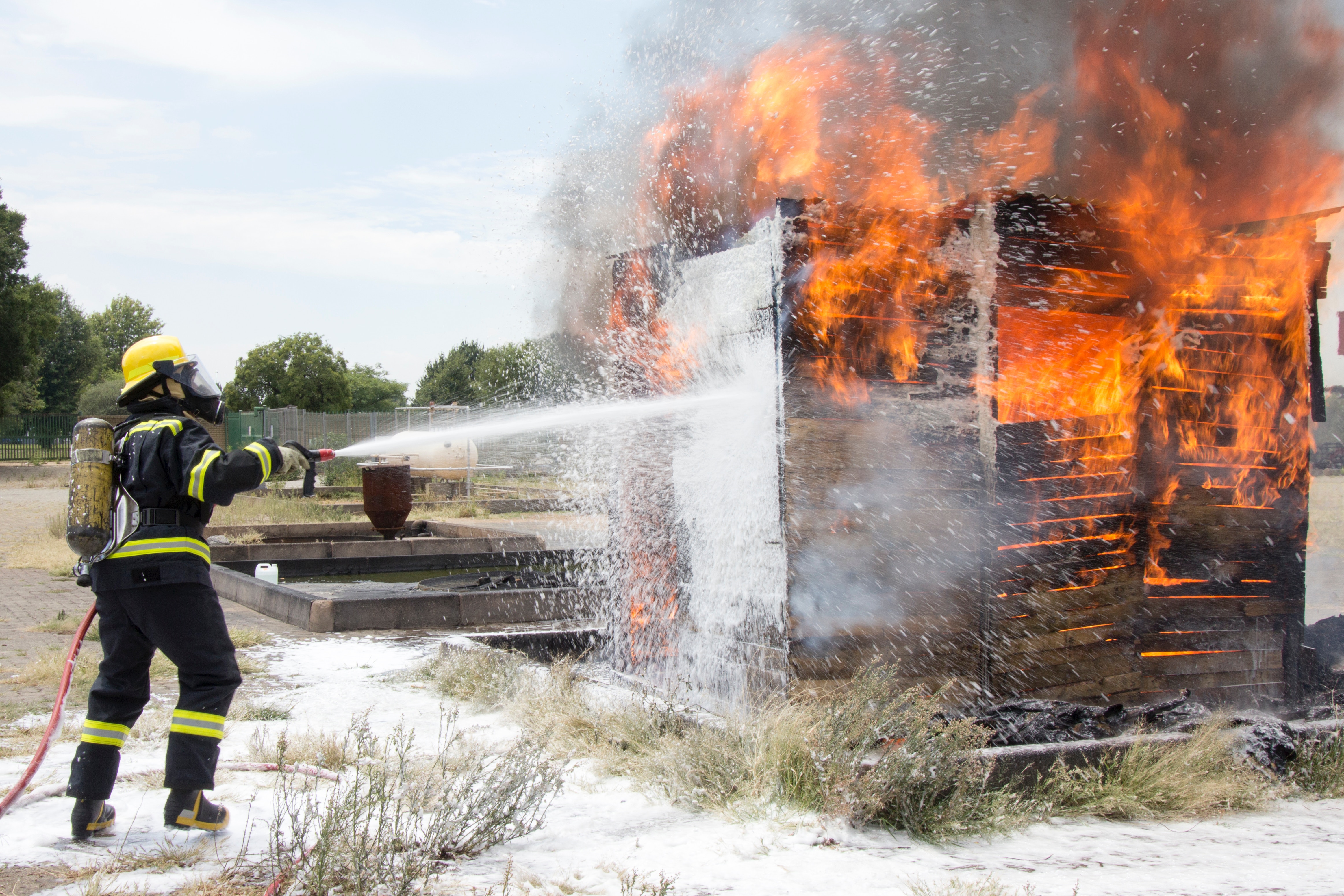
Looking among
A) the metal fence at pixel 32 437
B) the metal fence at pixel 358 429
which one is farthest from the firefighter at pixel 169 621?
the metal fence at pixel 32 437

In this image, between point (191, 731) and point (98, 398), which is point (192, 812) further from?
point (98, 398)

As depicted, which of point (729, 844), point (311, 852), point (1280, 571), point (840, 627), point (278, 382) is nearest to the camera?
point (311, 852)

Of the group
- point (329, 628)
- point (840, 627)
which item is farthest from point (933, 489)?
point (329, 628)

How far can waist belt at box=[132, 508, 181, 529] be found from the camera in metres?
3.80

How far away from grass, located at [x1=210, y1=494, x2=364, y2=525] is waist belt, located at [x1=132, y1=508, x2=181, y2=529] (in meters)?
11.3

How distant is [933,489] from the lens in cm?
532

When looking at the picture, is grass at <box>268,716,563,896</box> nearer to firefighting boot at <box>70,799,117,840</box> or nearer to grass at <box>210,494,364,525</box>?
firefighting boot at <box>70,799,117,840</box>

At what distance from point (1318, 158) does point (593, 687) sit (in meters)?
5.23

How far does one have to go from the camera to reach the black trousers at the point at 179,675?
12.1ft

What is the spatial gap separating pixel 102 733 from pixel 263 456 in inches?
44.9

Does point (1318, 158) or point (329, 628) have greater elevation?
point (1318, 158)

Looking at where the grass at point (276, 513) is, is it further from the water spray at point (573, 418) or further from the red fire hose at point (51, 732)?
the red fire hose at point (51, 732)

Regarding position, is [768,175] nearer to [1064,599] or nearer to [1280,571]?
[1064,599]

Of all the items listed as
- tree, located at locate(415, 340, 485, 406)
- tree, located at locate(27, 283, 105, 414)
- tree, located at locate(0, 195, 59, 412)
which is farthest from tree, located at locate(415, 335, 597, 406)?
tree, located at locate(27, 283, 105, 414)
